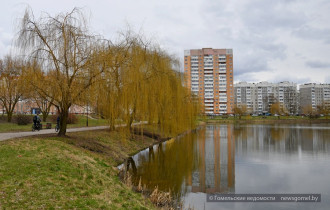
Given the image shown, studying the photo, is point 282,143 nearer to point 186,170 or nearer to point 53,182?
point 186,170

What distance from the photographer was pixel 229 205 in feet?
30.1

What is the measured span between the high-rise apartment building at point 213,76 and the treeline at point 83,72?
8400cm

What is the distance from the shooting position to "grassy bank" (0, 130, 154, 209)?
6.05 m

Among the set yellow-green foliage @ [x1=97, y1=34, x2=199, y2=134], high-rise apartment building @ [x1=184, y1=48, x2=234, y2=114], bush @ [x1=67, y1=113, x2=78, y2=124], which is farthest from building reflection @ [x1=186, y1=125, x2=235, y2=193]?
high-rise apartment building @ [x1=184, y1=48, x2=234, y2=114]

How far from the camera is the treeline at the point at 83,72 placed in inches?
523

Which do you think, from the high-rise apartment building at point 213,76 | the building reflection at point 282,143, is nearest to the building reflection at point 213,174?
the building reflection at point 282,143

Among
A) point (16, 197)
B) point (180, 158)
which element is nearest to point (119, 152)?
point (180, 158)

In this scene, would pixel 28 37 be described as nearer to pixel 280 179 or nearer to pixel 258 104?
pixel 280 179

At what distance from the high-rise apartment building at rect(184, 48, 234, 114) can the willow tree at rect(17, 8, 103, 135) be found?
8878 centimetres

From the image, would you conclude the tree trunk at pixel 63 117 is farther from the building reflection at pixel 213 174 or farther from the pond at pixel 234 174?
the building reflection at pixel 213 174

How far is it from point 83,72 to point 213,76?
9309 centimetres

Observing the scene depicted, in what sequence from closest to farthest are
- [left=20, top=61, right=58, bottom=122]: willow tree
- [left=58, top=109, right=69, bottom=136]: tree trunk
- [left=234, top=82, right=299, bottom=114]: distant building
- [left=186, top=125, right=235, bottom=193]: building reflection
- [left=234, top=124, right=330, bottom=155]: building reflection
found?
[left=186, top=125, right=235, bottom=193]: building reflection < [left=20, top=61, right=58, bottom=122]: willow tree < [left=58, top=109, right=69, bottom=136]: tree trunk < [left=234, top=124, right=330, bottom=155]: building reflection < [left=234, top=82, right=299, bottom=114]: distant building

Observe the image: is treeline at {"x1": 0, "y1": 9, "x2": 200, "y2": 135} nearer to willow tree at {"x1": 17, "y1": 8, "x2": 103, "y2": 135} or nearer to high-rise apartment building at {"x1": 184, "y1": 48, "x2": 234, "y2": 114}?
willow tree at {"x1": 17, "y1": 8, "x2": 103, "y2": 135}

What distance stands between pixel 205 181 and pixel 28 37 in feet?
37.4
